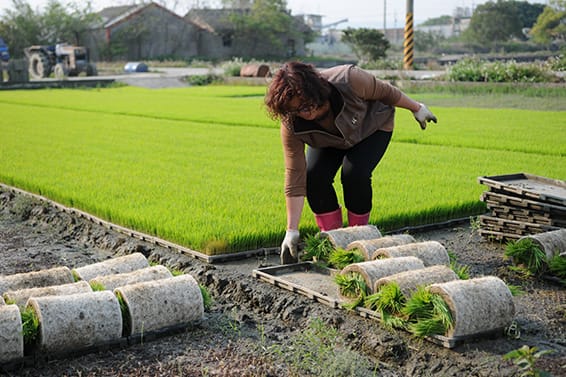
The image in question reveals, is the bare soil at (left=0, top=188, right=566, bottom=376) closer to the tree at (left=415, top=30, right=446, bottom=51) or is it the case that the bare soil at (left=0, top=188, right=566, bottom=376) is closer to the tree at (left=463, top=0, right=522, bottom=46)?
the tree at (left=463, top=0, right=522, bottom=46)

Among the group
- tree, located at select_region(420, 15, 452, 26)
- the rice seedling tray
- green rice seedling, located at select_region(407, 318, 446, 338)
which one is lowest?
green rice seedling, located at select_region(407, 318, 446, 338)

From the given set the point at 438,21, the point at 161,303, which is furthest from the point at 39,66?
the point at 438,21

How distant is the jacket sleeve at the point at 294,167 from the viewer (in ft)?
14.6

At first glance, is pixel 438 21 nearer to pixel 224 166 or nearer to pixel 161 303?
pixel 224 166

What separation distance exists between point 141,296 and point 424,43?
56.6 meters

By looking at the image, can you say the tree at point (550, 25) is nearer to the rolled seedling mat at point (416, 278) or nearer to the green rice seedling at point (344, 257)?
the green rice seedling at point (344, 257)

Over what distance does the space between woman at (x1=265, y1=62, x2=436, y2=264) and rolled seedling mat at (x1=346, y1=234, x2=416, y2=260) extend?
0.38 metres

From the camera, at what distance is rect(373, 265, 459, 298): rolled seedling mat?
3.61 meters

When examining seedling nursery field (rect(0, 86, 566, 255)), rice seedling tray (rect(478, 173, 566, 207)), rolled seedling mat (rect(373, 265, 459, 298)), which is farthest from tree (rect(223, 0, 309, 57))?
rolled seedling mat (rect(373, 265, 459, 298))

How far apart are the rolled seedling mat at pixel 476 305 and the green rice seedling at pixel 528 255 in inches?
40.8

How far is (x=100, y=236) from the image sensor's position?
5.86m

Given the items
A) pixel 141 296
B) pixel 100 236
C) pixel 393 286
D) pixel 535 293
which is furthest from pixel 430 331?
pixel 100 236

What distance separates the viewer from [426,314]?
3496 millimetres

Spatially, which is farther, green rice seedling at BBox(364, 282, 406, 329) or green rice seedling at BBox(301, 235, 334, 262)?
green rice seedling at BBox(301, 235, 334, 262)
